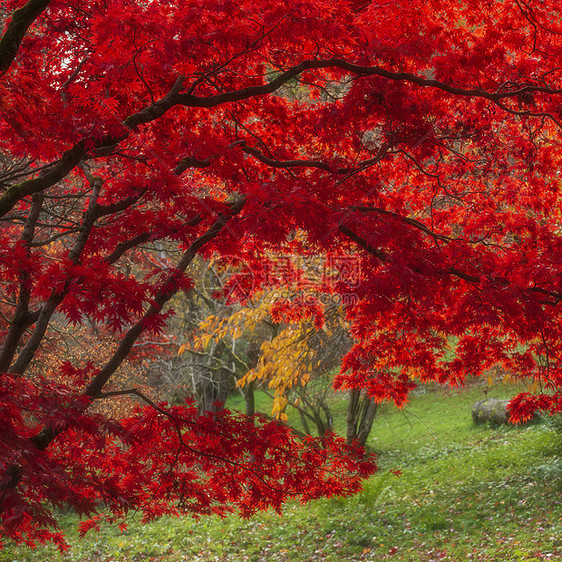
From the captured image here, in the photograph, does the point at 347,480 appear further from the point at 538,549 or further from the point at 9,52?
the point at 9,52

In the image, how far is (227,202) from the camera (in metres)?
5.09

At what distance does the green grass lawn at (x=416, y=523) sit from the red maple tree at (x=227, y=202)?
5.15 feet

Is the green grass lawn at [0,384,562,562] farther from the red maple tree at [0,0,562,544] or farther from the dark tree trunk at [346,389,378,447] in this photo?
the red maple tree at [0,0,562,544]

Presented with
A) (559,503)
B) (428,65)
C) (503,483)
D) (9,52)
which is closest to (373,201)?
(428,65)

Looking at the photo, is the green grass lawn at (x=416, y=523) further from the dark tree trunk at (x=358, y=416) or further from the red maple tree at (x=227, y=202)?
the red maple tree at (x=227, y=202)

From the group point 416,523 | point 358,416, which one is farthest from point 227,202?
point 358,416

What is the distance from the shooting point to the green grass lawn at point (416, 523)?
21.6 feet

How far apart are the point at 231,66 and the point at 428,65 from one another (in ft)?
5.96

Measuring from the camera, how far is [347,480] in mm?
5277

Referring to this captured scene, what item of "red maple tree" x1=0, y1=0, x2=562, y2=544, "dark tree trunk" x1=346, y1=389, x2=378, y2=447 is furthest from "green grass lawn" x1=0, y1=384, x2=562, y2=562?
"red maple tree" x1=0, y1=0, x2=562, y2=544

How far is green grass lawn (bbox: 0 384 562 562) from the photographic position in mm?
6582

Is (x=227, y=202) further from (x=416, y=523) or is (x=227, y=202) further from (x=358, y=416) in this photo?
(x=358, y=416)

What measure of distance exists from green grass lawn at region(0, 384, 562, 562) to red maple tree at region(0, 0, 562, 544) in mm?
1569

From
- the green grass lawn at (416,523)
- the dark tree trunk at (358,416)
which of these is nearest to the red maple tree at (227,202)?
the green grass lawn at (416,523)
